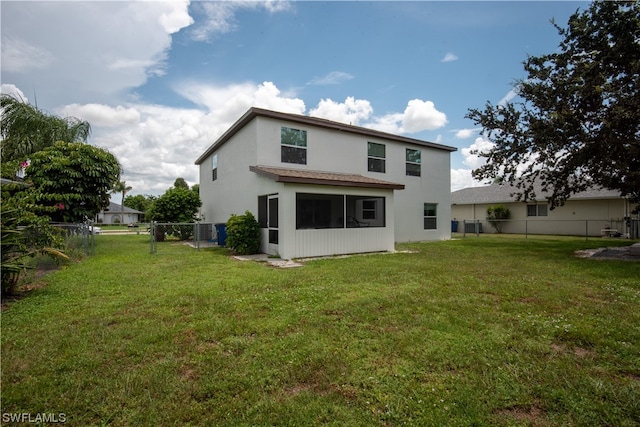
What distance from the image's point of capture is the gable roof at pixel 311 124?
→ 11488 millimetres

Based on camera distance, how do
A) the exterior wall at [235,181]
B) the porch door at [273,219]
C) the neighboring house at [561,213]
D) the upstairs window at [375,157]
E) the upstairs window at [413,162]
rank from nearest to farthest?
the porch door at [273,219] < the exterior wall at [235,181] < the upstairs window at [375,157] < the upstairs window at [413,162] < the neighboring house at [561,213]

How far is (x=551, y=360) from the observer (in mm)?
3121

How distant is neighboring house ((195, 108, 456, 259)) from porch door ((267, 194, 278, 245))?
0.04m

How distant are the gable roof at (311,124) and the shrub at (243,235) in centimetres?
380

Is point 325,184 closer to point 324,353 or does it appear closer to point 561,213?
point 324,353

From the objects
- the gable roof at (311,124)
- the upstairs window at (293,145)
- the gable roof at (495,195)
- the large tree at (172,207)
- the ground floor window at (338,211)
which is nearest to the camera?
the ground floor window at (338,211)

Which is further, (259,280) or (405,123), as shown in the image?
(405,123)

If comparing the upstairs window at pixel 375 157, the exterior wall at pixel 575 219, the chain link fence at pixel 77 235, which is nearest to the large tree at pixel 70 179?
the chain link fence at pixel 77 235

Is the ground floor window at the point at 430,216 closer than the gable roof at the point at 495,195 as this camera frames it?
Yes

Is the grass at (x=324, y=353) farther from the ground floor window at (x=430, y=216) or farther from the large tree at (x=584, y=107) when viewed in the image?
the ground floor window at (x=430, y=216)

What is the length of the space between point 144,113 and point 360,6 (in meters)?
11.4

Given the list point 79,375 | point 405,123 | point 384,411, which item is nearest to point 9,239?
point 79,375

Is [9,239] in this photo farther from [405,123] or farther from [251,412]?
[405,123]

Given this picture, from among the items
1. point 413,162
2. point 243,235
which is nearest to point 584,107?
point 413,162
